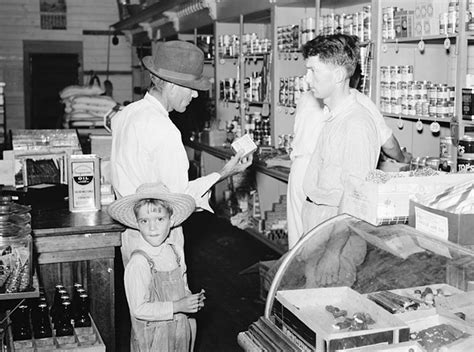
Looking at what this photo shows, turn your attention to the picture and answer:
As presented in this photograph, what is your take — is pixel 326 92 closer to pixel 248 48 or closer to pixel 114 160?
pixel 114 160

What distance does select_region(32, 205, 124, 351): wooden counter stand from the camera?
4145 mm

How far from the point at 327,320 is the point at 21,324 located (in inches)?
66.3

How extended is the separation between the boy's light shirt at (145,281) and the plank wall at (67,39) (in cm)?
1125

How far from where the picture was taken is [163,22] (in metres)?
12.1

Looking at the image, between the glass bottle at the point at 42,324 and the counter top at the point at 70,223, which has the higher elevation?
the counter top at the point at 70,223

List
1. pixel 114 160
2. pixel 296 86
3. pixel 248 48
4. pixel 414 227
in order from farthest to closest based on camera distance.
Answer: pixel 248 48
pixel 296 86
pixel 114 160
pixel 414 227

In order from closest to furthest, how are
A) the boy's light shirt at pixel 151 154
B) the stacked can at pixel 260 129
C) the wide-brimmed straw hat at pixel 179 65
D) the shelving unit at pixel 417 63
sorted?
the boy's light shirt at pixel 151 154 < the wide-brimmed straw hat at pixel 179 65 < the shelving unit at pixel 417 63 < the stacked can at pixel 260 129

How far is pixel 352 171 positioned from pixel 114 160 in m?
1.36

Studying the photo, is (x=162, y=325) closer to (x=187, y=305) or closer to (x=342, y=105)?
(x=187, y=305)

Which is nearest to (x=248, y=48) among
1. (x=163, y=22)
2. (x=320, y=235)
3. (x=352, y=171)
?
(x=163, y=22)

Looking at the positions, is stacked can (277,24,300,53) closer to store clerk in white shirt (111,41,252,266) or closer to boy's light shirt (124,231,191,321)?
store clerk in white shirt (111,41,252,266)

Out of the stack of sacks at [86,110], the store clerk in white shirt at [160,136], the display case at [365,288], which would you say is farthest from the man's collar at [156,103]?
the stack of sacks at [86,110]

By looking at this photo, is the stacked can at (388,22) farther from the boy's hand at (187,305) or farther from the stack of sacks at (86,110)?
the stack of sacks at (86,110)

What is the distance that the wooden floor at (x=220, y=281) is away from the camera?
520cm
